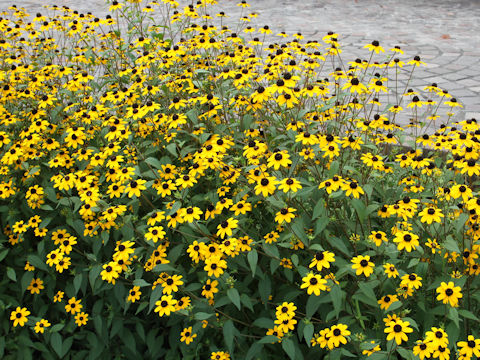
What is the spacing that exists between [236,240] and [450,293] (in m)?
0.95

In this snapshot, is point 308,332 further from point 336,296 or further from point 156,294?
point 156,294

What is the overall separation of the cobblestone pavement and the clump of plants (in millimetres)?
3224

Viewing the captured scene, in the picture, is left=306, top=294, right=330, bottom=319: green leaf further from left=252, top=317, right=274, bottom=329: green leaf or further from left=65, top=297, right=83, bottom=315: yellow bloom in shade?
left=65, top=297, right=83, bottom=315: yellow bloom in shade

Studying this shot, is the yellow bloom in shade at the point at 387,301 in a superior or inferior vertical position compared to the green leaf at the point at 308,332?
superior

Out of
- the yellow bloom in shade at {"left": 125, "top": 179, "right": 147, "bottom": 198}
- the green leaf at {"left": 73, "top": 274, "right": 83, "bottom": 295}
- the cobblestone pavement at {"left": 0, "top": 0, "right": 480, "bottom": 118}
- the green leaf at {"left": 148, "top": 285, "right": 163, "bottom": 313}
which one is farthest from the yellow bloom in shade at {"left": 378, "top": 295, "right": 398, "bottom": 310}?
the cobblestone pavement at {"left": 0, "top": 0, "right": 480, "bottom": 118}

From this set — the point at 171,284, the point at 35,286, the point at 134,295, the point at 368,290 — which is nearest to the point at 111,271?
the point at 134,295

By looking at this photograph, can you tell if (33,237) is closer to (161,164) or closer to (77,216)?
(77,216)

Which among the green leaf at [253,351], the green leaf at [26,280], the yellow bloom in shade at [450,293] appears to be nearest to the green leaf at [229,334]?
the green leaf at [253,351]

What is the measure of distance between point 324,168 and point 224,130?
73 centimetres

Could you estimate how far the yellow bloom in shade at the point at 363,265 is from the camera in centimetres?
201

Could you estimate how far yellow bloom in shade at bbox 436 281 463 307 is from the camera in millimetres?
1955

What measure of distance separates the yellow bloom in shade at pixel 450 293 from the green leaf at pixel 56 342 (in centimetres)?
201

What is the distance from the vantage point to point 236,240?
2.15 metres

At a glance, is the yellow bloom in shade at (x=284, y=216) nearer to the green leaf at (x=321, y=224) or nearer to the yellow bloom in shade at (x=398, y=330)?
the green leaf at (x=321, y=224)
